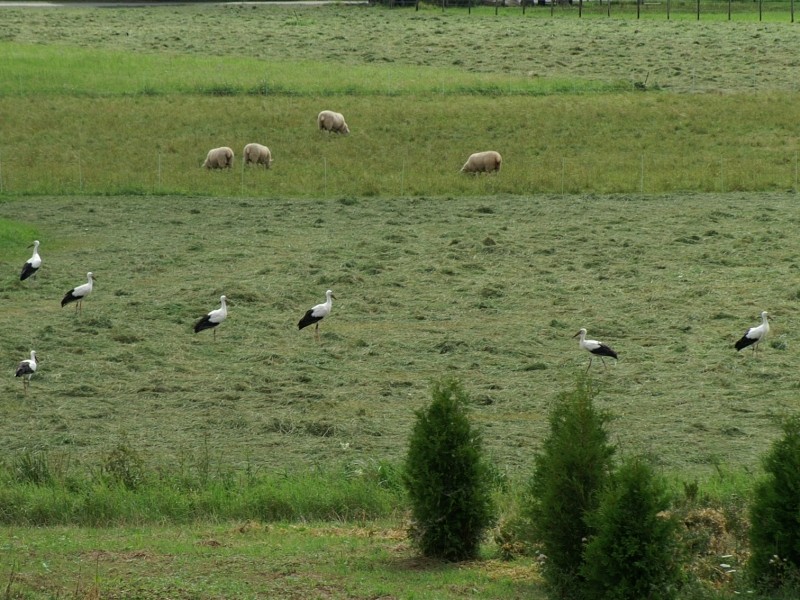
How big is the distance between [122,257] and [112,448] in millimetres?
11722

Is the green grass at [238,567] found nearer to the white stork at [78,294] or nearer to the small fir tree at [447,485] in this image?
the small fir tree at [447,485]

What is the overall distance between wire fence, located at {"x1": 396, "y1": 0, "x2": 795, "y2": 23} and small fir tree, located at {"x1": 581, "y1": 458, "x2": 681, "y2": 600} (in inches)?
2623

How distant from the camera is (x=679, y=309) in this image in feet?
69.4

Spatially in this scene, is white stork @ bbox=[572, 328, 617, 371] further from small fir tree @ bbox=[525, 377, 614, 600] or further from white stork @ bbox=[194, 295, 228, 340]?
small fir tree @ bbox=[525, 377, 614, 600]

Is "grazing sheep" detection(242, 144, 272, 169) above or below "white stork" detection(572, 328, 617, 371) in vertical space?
below

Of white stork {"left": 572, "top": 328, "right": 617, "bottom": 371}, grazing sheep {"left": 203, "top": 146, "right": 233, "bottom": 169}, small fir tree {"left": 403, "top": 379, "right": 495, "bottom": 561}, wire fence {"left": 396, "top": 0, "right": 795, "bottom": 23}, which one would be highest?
wire fence {"left": 396, "top": 0, "right": 795, "bottom": 23}

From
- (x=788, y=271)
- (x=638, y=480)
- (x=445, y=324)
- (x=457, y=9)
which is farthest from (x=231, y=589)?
(x=457, y=9)

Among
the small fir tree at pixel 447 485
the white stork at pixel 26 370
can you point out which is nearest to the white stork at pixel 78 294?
the white stork at pixel 26 370

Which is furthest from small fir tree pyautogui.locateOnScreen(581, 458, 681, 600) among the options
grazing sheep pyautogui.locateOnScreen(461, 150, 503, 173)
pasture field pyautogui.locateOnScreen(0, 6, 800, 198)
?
grazing sheep pyautogui.locateOnScreen(461, 150, 503, 173)

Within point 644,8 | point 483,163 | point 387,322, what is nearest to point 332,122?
point 483,163

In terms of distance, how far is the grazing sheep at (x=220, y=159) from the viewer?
36875mm

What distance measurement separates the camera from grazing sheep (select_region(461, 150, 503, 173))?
3603cm

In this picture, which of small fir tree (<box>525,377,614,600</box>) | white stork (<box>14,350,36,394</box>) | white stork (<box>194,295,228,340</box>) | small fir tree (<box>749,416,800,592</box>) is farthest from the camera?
white stork (<box>194,295,228,340</box>)

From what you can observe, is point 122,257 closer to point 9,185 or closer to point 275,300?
point 275,300
